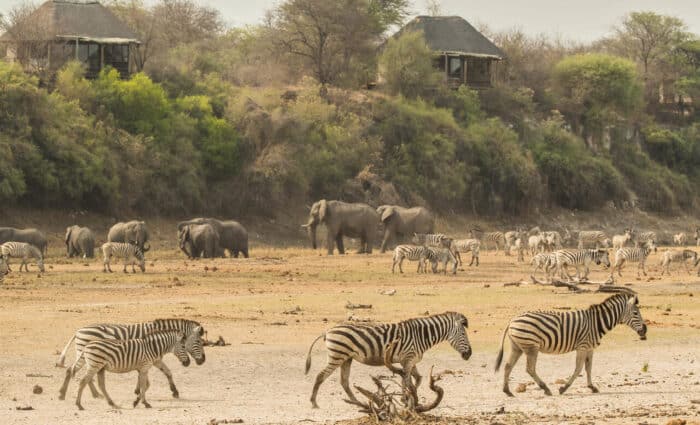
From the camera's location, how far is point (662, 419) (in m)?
15.6

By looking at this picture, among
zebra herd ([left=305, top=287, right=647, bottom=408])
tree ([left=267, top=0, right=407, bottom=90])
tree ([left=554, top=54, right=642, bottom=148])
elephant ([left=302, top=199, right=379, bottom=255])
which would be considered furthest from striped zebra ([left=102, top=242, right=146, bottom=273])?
tree ([left=554, top=54, right=642, bottom=148])

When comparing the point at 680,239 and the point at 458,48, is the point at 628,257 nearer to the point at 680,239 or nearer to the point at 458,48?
the point at 680,239

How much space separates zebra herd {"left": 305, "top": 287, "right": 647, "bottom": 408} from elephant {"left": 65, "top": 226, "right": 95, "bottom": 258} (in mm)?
25639

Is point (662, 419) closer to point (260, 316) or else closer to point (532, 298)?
point (260, 316)

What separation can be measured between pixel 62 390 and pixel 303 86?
51109 millimetres

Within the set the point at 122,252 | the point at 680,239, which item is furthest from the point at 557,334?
the point at 680,239

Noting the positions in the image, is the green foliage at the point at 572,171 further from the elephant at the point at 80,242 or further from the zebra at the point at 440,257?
the elephant at the point at 80,242

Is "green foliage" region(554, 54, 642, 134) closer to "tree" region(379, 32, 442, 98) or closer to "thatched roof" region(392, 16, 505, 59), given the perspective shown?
"thatched roof" region(392, 16, 505, 59)

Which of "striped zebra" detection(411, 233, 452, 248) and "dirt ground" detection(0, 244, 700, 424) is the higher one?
"striped zebra" detection(411, 233, 452, 248)

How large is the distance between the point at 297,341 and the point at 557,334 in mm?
6069

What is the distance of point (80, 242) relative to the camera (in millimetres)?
42312

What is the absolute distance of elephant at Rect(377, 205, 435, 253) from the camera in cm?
5072

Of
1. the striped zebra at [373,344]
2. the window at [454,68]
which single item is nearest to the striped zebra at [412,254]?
the striped zebra at [373,344]

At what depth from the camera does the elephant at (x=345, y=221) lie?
4856cm
